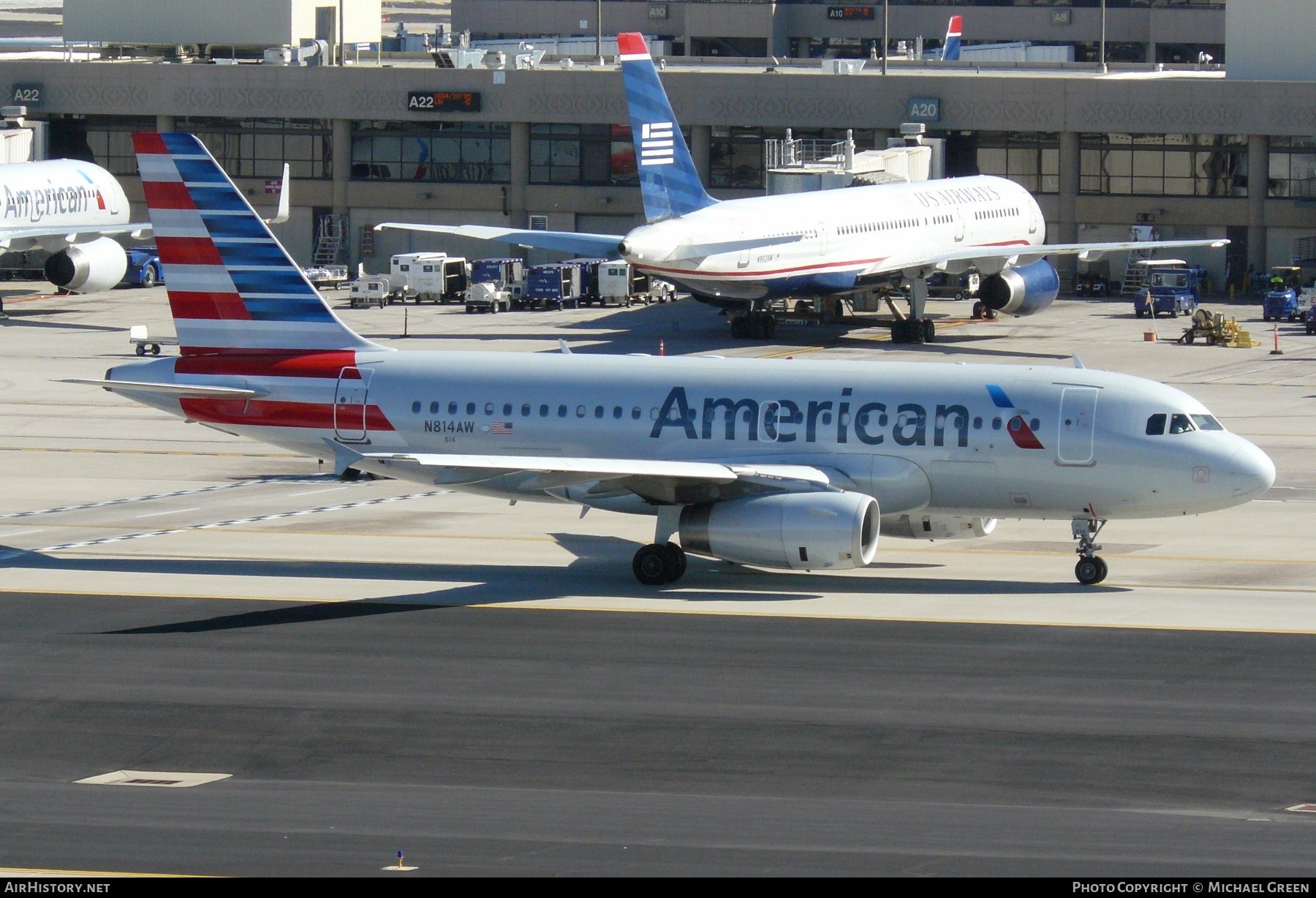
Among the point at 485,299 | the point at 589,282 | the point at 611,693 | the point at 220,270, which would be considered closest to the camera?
the point at 611,693

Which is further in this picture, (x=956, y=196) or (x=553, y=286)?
(x=553, y=286)

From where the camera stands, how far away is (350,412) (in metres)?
37.9

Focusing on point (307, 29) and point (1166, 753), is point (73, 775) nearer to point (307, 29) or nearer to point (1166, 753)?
point (1166, 753)

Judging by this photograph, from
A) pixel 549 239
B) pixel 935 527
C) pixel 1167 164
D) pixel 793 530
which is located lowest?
pixel 935 527

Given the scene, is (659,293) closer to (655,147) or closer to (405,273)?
(405,273)

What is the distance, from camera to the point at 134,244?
103625 millimetres

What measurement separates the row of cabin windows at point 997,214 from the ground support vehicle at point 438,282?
82.1ft

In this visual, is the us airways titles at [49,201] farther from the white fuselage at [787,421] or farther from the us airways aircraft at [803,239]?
the white fuselage at [787,421]

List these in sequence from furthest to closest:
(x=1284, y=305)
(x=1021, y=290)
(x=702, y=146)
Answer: (x=702, y=146) < (x=1284, y=305) < (x=1021, y=290)

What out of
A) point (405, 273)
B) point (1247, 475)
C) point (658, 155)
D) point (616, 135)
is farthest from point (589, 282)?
point (1247, 475)

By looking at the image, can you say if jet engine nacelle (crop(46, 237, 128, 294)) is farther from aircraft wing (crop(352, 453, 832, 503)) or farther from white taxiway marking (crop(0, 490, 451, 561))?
aircraft wing (crop(352, 453, 832, 503))

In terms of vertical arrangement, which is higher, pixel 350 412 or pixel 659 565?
pixel 350 412

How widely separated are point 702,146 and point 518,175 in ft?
32.8

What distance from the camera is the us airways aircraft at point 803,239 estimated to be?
69.6 meters
